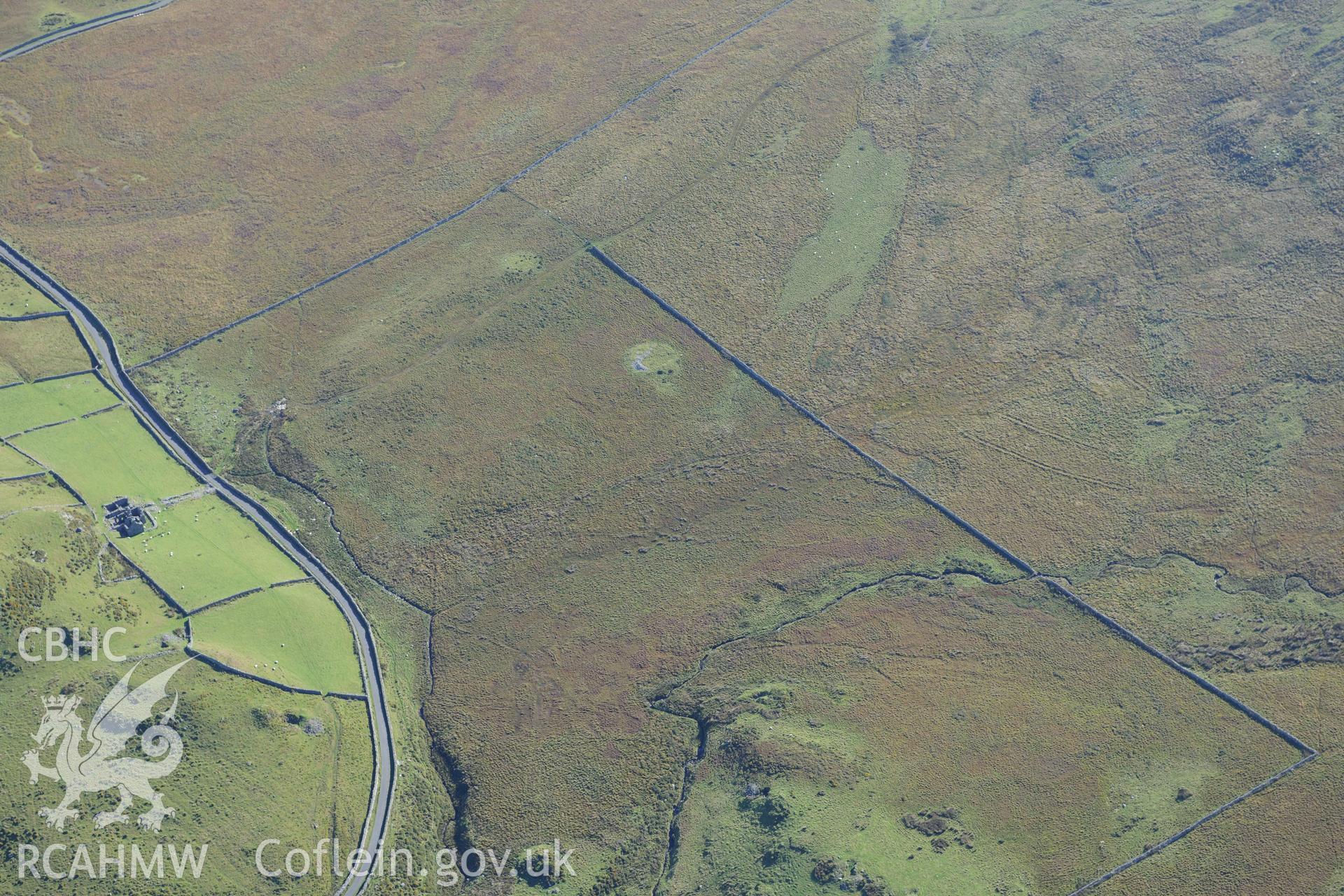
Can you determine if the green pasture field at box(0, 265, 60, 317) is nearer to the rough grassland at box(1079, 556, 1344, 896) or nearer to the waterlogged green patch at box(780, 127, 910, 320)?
the waterlogged green patch at box(780, 127, 910, 320)

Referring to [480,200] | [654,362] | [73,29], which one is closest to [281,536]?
[654,362]

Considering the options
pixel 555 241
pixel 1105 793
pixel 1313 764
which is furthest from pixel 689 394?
pixel 1313 764

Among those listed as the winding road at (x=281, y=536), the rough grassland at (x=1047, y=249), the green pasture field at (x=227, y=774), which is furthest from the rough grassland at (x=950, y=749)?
the green pasture field at (x=227, y=774)

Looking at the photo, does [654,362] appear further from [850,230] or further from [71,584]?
[71,584]

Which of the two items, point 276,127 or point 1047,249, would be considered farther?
point 276,127

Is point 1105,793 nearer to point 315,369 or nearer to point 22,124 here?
point 315,369
